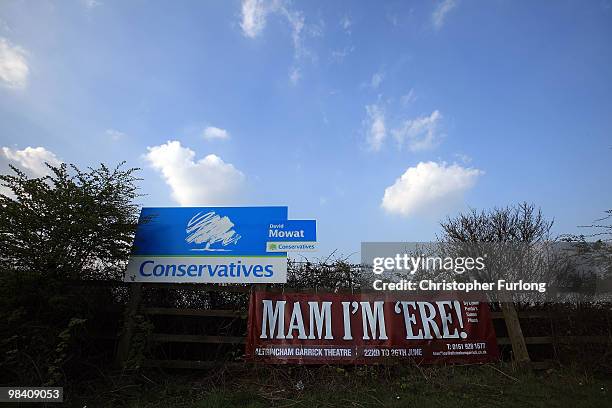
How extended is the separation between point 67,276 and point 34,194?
1556 mm

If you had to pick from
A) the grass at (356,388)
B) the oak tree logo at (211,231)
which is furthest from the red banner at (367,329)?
the oak tree logo at (211,231)

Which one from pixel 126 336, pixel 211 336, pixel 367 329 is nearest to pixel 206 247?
pixel 211 336

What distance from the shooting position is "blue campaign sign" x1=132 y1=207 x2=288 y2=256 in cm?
725

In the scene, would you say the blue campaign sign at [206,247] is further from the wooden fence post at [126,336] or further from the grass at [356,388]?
the grass at [356,388]

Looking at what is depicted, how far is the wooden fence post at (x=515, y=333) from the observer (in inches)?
266

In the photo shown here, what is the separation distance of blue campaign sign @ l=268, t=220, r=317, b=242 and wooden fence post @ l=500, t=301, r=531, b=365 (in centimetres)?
394

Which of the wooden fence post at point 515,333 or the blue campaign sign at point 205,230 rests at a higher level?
the blue campaign sign at point 205,230

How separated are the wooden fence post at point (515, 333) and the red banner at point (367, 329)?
0.36 meters

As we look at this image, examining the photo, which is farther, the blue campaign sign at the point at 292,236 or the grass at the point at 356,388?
the blue campaign sign at the point at 292,236

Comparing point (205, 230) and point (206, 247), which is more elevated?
point (205, 230)

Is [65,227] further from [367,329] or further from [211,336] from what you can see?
[367,329]

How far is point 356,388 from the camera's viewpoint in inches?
231

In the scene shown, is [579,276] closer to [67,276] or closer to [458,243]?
[458,243]

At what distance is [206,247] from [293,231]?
1.76 meters
